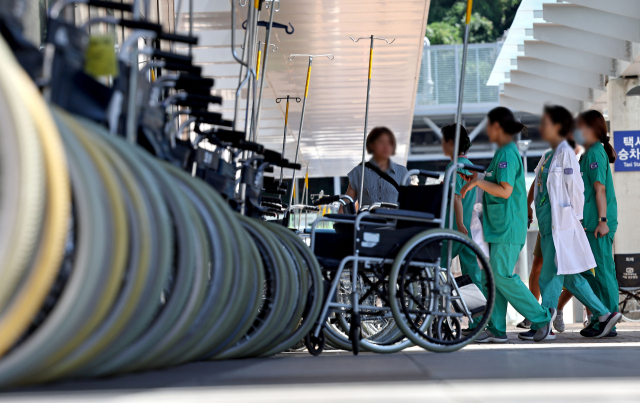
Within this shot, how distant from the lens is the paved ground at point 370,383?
153 centimetres

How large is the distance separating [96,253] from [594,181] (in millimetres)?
4298

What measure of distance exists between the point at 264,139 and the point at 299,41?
7036mm

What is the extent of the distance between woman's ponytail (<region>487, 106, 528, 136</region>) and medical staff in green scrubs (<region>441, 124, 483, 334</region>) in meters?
0.38

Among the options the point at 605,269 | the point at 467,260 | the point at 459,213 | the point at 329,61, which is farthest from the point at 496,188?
the point at 329,61

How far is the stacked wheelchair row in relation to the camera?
52.1 inches

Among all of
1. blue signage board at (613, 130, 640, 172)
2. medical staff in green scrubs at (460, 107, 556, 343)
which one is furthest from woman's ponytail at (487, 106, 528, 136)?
blue signage board at (613, 130, 640, 172)

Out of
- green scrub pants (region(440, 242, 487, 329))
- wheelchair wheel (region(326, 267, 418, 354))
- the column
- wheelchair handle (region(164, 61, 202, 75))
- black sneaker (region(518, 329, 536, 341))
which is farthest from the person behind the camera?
the column

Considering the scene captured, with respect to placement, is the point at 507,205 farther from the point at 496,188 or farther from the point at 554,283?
the point at 554,283

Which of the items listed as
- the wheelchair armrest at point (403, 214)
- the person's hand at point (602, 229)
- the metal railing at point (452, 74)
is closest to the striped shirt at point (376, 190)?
the person's hand at point (602, 229)

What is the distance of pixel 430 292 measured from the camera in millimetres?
3555

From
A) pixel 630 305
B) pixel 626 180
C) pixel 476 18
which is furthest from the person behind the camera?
pixel 476 18

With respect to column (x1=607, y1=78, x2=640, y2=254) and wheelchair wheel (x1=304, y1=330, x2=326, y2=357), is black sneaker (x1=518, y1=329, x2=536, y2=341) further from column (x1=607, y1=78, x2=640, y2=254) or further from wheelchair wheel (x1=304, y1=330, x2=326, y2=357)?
column (x1=607, y1=78, x2=640, y2=254)

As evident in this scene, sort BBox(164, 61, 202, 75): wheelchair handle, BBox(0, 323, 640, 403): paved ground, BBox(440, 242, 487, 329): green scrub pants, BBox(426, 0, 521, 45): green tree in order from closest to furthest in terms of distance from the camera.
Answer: BBox(0, 323, 640, 403): paved ground
BBox(164, 61, 202, 75): wheelchair handle
BBox(440, 242, 487, 329): green scrub pants
BBox(426, 0, 521, 45): green tree

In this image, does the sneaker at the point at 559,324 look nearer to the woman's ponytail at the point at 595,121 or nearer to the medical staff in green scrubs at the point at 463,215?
the medical staff in green scrubs at the point at 463,215
